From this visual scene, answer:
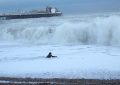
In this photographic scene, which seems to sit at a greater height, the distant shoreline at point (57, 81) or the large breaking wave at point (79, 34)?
the large breaking wave at point (79, 34)

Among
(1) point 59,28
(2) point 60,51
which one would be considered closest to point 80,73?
(2) point 60,51

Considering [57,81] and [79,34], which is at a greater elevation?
[79,34]

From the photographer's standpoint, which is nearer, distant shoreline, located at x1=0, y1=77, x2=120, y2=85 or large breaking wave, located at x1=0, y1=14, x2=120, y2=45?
distant shoreline, located at x1=0, y1=77, x2=120, y2=85

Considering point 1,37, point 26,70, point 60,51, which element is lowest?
point 26,70

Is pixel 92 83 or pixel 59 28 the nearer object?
pixel 92 83

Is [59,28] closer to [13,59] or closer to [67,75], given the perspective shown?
[13,59]

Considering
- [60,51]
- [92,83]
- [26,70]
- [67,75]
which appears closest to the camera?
[92,83]

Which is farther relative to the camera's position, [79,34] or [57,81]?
[79,34]

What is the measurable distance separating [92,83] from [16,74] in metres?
3.66

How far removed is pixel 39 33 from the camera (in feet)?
113

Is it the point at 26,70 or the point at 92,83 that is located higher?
the point at 26,70

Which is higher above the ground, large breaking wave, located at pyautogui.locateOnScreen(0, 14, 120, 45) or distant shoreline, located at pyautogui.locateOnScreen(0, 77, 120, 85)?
large breaking wave, located at pyautogui.locateOnScreen(0, 14, 120, 45)

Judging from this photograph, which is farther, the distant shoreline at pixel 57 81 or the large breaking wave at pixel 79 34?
the large breaking wave at pixel 79 34

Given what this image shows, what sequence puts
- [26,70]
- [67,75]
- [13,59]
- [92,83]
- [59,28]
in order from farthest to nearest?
1. [59,28]
2. [13,59]
3. [26,70]
4. [67,75]
5. [92,83]
